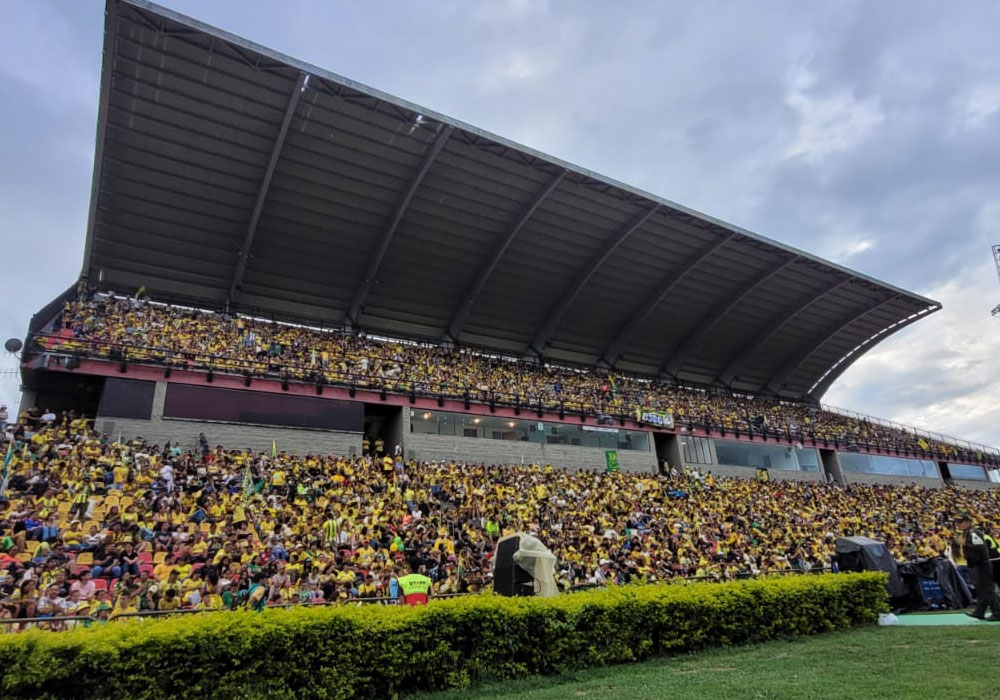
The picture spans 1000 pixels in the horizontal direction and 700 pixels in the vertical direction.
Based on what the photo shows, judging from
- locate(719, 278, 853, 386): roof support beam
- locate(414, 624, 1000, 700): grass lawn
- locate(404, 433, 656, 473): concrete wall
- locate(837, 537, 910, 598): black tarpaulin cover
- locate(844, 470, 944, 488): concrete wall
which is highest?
locate(719, 278, 853, 386): roof support beam

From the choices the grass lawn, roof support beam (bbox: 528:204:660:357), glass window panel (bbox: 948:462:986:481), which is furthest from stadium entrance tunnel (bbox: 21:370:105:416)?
glass window panel (bbox: 948:462:986:481)

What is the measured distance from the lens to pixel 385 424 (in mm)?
28812

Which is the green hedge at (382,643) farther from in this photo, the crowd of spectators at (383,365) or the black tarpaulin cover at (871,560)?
the crowd of spectators at (383,365)

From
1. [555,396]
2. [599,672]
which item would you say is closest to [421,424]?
[555,396]

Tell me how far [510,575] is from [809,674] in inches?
172

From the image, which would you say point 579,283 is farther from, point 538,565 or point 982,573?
point 538,565

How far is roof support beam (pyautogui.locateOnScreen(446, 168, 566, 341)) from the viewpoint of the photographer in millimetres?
30203

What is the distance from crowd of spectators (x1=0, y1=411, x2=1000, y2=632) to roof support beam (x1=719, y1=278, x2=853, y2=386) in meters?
18.6

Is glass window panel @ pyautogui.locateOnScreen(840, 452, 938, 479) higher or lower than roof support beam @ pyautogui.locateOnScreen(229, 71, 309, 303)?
lower

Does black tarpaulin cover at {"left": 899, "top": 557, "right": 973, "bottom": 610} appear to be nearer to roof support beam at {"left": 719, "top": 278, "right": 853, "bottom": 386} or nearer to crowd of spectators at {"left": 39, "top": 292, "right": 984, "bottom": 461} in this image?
crowd of spectators at {"left": 39, "top": 292, "right": 984, "bottom": 461}

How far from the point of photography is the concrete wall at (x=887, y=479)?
43.1m

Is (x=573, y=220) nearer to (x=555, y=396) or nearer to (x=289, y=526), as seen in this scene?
(x=555, y=396)

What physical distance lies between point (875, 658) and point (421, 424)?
22.2 metres

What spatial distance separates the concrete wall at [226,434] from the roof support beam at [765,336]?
107 ft
